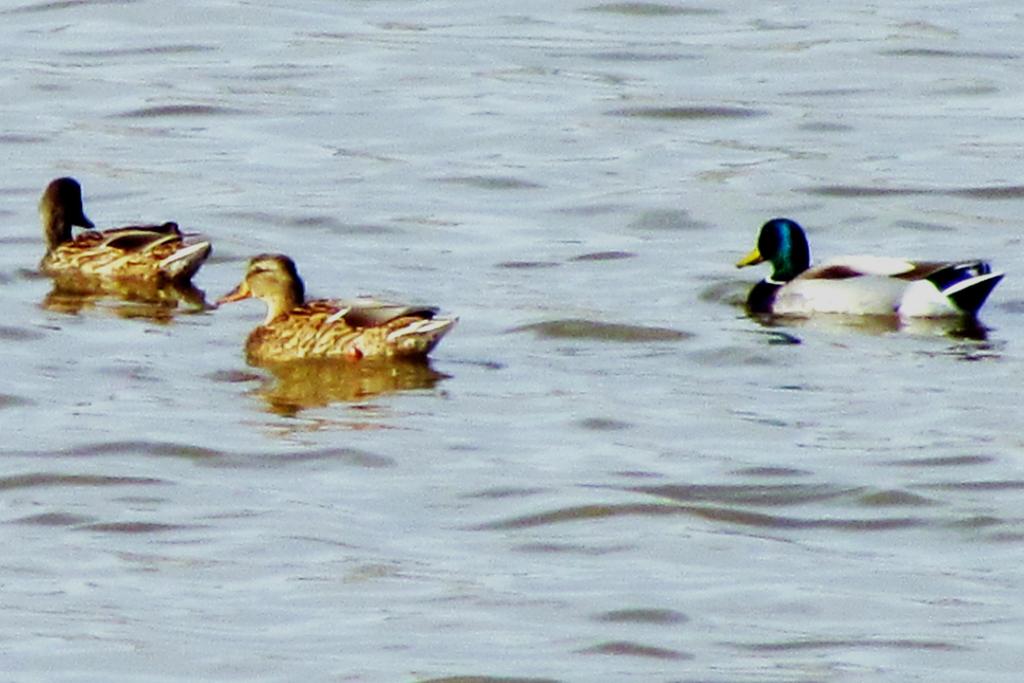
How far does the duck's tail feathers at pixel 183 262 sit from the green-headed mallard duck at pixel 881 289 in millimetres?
2727

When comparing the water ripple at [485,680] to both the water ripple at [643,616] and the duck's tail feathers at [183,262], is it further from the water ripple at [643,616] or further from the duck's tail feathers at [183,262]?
the duck's tail feathers at [183,262]

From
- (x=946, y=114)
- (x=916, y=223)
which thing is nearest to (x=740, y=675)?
(x=916, y=223)

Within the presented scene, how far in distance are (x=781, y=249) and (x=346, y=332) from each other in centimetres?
303

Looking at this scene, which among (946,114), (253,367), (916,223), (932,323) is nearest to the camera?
(253,367)

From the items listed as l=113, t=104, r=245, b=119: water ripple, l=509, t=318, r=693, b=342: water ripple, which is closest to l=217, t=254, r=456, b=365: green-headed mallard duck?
l=509, t=318, r=693, b=342: water ripple

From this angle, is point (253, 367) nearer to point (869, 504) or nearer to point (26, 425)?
point (26, 425)

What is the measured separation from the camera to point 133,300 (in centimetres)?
1544

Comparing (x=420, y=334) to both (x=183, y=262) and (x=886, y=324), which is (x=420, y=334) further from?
(x=886, y=324)

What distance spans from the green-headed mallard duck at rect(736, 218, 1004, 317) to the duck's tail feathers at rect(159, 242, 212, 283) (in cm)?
273

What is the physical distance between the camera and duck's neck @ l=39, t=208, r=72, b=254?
16.2 meters

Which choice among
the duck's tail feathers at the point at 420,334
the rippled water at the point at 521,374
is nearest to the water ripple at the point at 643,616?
the rippled water at the point at 521,374

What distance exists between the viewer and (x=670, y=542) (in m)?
10.3

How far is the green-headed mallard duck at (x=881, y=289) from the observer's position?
583 inches

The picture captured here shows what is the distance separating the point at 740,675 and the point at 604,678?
0.38 metres
